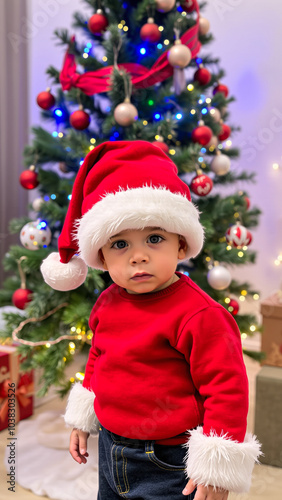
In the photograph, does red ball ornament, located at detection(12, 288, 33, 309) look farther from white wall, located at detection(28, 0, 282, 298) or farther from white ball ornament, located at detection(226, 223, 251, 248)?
white wall, located at detection(28, 0, 282, 298)

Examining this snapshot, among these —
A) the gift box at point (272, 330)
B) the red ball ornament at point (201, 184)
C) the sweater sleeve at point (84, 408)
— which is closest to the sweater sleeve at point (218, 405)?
the sweater sleeve at point (84, 408)

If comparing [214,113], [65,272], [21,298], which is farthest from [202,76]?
[65,272]

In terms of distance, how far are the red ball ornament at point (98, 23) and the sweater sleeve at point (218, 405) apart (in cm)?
123

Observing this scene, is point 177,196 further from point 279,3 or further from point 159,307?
point 279,3

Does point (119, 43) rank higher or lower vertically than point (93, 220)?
higher

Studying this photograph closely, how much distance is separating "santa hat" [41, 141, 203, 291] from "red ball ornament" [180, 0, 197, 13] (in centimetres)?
107

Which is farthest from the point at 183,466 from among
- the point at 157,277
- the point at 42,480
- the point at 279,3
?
the point at 279,3

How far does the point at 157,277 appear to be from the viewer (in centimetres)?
69

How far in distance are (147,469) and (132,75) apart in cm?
123

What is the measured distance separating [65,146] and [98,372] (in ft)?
3.21

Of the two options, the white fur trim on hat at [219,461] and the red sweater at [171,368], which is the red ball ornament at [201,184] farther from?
the white fur trim on hat at [219,461]

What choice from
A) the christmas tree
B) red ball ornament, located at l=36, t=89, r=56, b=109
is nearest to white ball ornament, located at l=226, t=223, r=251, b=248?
the christmas tree

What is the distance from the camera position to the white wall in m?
2.35

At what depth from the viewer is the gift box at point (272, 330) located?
1909 millimetres
